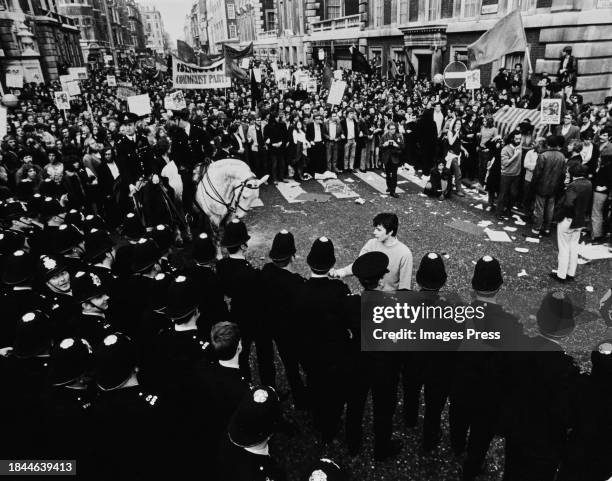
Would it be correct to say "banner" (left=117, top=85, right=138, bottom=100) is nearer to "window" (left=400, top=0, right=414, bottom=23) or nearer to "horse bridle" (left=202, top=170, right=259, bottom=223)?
"horse bridle" (left=202, top=170, right=259, bottom=223)

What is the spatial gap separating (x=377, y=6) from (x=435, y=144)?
2183cm

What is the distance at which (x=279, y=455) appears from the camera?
161 inches

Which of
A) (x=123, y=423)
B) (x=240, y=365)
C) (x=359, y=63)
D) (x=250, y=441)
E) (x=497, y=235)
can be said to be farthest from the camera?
(x=359, y=63)

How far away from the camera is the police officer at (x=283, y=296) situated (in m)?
4.16

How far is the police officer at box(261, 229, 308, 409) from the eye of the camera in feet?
13.6

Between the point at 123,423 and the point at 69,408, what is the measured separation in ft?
1.44

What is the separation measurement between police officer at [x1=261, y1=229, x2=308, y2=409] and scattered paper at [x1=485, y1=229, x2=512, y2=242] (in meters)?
5.67

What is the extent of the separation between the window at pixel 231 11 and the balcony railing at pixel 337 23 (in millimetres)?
66803

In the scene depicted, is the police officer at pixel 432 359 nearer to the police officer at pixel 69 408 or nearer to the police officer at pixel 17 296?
the police officer at pixel 69 408

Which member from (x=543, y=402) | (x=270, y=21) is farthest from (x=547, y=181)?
(x=270, y=21)

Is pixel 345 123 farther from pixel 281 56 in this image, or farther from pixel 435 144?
pixel 281 56

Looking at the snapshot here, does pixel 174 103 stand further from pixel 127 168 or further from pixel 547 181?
pixel 547 181

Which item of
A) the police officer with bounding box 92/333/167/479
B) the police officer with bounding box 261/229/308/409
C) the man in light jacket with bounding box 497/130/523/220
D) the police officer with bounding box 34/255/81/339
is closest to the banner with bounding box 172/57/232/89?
the man in light jacket with bounding box 497/130/523/220

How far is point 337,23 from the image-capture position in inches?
1495
